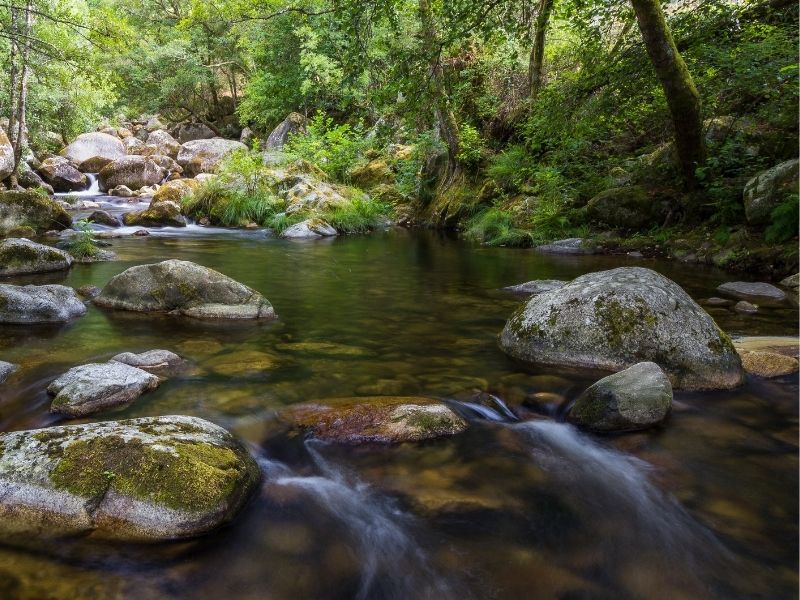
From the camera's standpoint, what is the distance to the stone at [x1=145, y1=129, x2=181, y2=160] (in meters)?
27.2

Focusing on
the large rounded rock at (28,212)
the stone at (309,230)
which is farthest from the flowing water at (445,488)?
the stone at (309,230)

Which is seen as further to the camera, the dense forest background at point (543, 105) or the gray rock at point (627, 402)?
the dense forest background at point (543, 105)

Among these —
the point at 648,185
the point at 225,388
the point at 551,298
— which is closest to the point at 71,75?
the point at 225,388

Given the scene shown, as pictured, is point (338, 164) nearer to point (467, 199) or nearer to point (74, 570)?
point (467, 199)

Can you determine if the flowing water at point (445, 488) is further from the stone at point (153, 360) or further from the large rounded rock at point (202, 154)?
the large rounded rock at point (202, 154)

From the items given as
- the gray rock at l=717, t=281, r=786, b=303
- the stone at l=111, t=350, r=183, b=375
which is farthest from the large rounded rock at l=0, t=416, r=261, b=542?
the gray rock at l=717, t=281, r=786, b=303

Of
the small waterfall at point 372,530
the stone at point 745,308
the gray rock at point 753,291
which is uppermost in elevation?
the gray rock at point 753,291

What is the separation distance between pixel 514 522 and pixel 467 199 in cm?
1385

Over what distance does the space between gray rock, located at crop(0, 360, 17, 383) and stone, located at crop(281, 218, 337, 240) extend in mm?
9847

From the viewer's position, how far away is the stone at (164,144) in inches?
1072

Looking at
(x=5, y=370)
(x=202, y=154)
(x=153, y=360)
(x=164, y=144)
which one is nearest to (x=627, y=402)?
(x=153, y=360)

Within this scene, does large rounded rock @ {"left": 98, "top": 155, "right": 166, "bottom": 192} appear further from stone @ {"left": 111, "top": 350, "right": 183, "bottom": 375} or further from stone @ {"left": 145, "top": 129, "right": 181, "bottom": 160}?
stone @ {"left": 111, "top": 350, "right": 183, "bottom": 375}

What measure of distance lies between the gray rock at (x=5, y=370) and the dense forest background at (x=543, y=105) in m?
3.65

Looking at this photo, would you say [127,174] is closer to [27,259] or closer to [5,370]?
[27,259]
